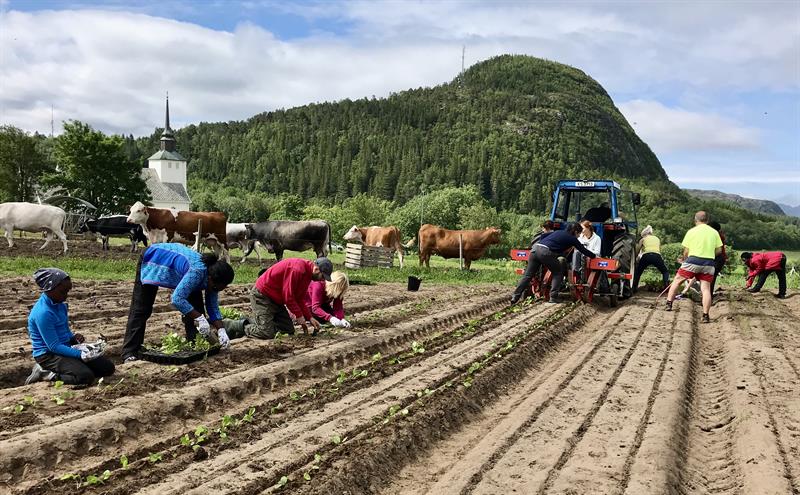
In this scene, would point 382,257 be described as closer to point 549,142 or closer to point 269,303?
point 269,303

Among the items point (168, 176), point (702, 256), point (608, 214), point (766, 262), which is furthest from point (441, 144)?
point (702, 256)

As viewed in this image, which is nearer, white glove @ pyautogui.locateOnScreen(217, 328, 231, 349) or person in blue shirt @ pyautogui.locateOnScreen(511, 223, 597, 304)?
white glove @ pyautogui.locateOnScreen(217, 328, 231, 349)

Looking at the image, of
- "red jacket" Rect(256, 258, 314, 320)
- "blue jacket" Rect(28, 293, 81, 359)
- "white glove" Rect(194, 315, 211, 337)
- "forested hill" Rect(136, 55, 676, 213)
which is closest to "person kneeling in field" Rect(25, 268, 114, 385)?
"blue jacket" Rect(28, 293, 81, 359)

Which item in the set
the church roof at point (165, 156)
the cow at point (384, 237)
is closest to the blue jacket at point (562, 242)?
the cow at point (384, 237)

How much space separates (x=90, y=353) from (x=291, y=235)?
1570cm

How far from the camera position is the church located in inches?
3469

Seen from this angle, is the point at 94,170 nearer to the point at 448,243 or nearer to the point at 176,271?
the point at 448,243

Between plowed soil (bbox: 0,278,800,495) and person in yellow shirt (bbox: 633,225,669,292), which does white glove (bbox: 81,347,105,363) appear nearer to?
plowed soil (bbox: 0,278,800,495)

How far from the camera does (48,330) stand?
5.94 m

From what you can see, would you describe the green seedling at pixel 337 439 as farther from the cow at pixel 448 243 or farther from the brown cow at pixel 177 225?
the cow at pixel 448 243

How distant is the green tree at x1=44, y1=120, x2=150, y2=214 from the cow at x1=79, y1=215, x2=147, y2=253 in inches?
717

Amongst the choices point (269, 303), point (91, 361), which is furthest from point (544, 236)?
point (91, 361)

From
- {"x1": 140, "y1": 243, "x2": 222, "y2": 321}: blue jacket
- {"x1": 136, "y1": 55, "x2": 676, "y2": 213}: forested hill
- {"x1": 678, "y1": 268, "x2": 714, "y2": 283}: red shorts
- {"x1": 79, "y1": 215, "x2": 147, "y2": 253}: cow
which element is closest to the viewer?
{"x1": 140, "y1": 243, "x2": 222, "y2": 321}: blue jacket

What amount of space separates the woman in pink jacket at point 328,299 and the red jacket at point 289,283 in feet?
1.62
